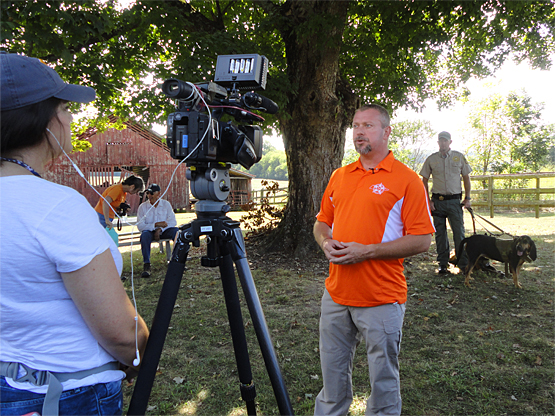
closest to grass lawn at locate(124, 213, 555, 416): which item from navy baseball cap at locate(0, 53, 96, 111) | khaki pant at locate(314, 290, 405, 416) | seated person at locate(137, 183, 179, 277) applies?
khaki pant at locate(314, 290, 405, 416)

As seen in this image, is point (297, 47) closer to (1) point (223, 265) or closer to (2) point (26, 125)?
(1) point (223, 265)

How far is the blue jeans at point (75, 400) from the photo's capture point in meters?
0.99

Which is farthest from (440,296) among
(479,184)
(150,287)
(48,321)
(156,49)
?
(479,184)

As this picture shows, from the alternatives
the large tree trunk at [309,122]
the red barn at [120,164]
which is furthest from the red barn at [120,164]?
the large tree trunk at [309,122]

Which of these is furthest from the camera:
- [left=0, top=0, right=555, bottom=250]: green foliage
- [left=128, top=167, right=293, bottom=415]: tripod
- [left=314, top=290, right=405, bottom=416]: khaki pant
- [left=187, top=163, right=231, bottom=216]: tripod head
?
[left=0, top=0, right=555, bottom=250]: green foliage

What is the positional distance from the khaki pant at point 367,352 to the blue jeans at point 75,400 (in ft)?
4.53

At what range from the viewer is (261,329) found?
66.0 inches

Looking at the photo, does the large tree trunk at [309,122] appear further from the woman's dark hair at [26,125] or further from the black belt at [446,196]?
the woman's dark hair at [26,125]

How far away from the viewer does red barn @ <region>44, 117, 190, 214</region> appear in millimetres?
20500

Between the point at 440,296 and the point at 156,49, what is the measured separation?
7.28 meters

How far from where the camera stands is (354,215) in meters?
2.21

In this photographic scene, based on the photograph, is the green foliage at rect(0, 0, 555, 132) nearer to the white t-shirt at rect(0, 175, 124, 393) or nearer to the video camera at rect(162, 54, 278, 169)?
the video camera at rect(162, 54, 278, 169)

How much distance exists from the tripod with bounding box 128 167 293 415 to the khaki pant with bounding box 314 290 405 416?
508mm

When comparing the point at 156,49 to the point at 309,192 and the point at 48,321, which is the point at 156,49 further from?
the point at 48,321
